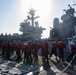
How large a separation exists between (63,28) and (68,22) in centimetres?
216

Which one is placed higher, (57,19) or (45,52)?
(57,19)

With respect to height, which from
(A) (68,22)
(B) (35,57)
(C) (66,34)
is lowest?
(B) (35,57)

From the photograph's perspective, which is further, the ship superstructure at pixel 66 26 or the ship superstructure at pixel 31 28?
the ship superstructure at pixel 31 28

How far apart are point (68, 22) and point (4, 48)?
81.1 ft

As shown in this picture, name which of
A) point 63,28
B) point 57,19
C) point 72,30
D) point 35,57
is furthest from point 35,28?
point 35,57

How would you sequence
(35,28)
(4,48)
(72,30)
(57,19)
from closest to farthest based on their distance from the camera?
1. (4,48)
2. (72,30)
3. (57,19)
4. (35,28)

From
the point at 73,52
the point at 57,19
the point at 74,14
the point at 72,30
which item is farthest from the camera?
the point at 57,19

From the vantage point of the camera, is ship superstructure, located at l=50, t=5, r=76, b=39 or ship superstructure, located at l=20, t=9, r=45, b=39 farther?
ship superstructure, located at l=20, t=9, r=45, b=39

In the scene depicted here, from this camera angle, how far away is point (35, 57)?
53.6ft

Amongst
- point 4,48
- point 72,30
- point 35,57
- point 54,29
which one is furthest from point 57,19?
point 35,57

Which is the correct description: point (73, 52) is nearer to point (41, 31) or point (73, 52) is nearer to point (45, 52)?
Result: point (45, 52)

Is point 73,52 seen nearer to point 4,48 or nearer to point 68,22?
point 4,48

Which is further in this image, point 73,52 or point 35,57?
point 35,57

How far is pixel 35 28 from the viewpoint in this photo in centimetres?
5369
